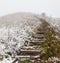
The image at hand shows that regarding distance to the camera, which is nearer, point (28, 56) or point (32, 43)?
point (28, 56)

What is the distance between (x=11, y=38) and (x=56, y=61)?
118 inches

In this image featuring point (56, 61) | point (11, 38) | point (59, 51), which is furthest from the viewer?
point (11, 38)

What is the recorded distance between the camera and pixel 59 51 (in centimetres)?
1166

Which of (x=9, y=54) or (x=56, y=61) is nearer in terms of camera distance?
(x=56, y=61)

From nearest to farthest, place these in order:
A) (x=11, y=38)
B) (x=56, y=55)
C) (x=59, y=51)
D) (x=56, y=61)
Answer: (x=56, y=61)
(x=56, y=55)
(x=59, y=51)
(x=11, y=38)

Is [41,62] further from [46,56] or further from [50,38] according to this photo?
[50,38]

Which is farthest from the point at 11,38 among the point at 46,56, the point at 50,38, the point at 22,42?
the point at 46,56

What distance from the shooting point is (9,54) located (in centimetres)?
1112

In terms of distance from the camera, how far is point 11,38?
12898mm

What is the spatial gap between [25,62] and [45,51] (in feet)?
2.61

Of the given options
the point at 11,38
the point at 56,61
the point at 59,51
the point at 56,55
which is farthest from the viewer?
the point at 11,38

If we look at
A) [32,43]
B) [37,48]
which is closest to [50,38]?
[37,48]

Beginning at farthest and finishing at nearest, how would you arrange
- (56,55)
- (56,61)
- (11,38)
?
(11,38)
(56,55)
(56,61)

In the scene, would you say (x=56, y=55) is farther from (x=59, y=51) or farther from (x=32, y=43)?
(x=32, y=43)
